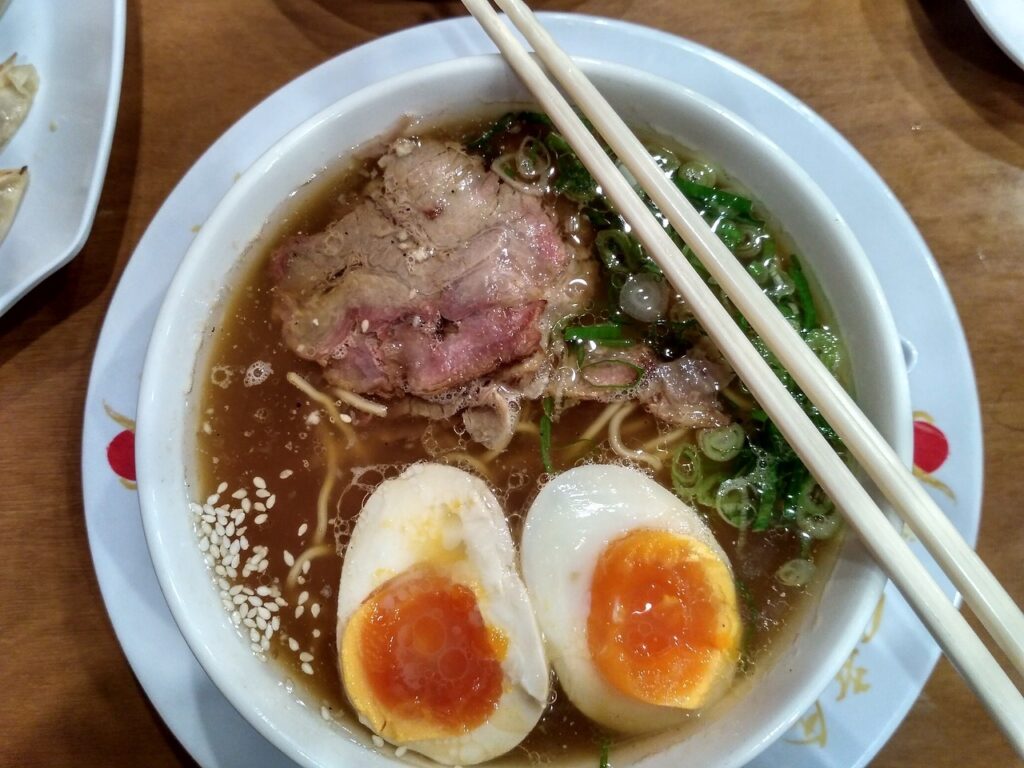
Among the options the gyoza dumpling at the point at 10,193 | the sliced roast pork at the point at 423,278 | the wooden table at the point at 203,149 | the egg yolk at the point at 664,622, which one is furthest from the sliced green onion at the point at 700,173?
the gyoza dumpling at the point at 10,193

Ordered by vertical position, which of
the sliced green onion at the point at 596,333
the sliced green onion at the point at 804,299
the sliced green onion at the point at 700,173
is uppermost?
the sliced green onion at the point at 700,173

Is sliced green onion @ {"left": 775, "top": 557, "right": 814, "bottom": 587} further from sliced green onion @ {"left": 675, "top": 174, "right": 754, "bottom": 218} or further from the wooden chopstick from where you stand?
sliced green onion @ {"left": 675, "top": 174, "right": 754, "bottom": 218}

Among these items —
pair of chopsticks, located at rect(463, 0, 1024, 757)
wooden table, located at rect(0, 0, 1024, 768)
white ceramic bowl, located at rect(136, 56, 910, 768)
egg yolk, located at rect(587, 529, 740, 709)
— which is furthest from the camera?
wooden table, located at rect(0, 0, 1024, 768)

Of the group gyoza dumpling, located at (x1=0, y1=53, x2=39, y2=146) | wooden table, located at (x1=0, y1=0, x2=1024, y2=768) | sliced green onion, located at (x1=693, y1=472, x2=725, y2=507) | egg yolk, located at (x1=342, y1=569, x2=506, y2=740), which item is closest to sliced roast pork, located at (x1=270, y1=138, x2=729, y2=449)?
sliced green onion, located at (x1=693, y1=472, x2=725, y2=507)

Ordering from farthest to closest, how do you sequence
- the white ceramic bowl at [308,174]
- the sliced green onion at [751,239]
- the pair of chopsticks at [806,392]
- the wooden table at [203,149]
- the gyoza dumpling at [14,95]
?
1. the gyoza dumpling at [14,95]
2. the wooden table at [203,149]
3. the sliced green onion at [751,239]
4. the white ceramic bowl at [308,174]
5. the pair of chopsticks at [806,392]

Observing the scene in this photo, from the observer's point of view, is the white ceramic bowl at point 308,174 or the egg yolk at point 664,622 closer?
the white ceramic bowl at point 308,174

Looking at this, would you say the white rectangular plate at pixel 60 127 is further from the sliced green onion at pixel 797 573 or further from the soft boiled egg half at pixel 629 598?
the sliced green onion at pixel 797 573
